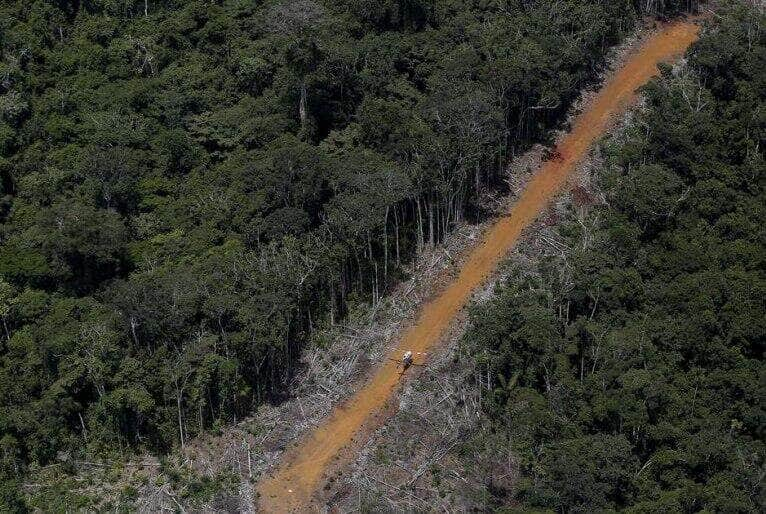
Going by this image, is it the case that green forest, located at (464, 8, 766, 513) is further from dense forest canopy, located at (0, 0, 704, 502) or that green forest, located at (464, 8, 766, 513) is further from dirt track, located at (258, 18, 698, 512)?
dense forest canopy, located at (0, 0, 704, 502)

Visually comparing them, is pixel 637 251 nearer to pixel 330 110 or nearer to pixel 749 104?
pixel 749 104

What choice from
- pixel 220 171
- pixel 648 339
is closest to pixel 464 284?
pixel 648 339

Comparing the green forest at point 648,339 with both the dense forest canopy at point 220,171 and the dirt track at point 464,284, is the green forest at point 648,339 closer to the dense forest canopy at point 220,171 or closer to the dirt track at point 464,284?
the dirt track at point 464,284

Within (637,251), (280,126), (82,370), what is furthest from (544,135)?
(82,370)

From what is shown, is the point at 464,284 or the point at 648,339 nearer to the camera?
the point at 648,339

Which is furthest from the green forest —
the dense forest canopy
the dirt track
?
the dense forest canopy

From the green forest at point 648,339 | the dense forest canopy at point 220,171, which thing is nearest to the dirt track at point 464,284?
the green forest at point 648,339

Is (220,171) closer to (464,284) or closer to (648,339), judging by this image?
(464,284)
